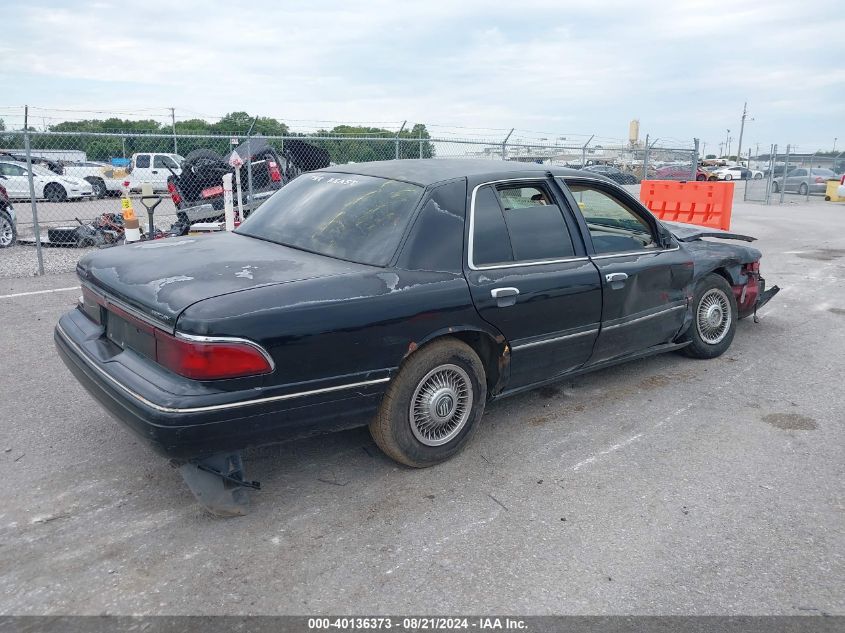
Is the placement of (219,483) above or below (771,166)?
below

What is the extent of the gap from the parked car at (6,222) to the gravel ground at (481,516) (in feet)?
25.5

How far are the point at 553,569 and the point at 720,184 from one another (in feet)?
40.4

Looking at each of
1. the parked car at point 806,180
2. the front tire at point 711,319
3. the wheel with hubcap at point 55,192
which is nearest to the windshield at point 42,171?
the wheel with hubcap at point 55,192

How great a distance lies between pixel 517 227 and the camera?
3.92m

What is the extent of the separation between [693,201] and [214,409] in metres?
13.5

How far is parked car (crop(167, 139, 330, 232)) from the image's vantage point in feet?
39.4

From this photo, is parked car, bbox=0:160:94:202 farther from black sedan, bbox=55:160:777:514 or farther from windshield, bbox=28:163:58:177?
black sedan, bbox=55:160:777:514

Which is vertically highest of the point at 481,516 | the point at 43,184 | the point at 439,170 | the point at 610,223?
the point at 439,170

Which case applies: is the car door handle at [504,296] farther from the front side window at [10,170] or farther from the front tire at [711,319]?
the front side window at [10,170]

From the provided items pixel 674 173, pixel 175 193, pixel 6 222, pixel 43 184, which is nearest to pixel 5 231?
pixel 6 222

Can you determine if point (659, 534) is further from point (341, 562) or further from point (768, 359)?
point (768, 359)

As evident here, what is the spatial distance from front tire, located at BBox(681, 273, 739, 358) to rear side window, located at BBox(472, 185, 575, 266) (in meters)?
1.66

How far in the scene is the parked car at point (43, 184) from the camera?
58.5ft

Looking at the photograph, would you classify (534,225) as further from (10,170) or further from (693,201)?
(10,170)
